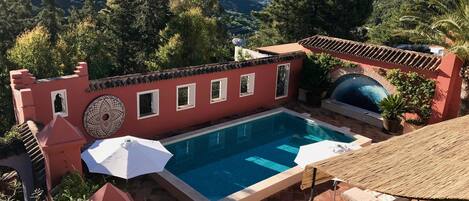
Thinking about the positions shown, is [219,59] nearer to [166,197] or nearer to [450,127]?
[166,197]

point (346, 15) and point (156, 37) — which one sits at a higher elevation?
point (346, 15)

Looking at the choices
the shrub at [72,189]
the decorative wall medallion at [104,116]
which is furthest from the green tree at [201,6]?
the shrub at [72,189]

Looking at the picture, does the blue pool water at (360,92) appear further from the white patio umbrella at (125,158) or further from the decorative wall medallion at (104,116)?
the white patio umbrella at (125,158)

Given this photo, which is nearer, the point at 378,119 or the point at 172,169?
the point at 172,169

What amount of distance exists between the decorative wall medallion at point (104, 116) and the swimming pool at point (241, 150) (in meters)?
2.41

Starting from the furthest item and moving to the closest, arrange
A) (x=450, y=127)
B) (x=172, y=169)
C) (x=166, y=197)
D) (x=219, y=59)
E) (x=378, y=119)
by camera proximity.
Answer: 1. (x=219, y=59)
2. (x=378, y=119)
3. (x=172, y=169)
4. (x=166, y=197)
5. (x=450, y=127)

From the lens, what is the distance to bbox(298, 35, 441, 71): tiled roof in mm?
19359

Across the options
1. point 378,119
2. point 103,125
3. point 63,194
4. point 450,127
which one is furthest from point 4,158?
point 378,119

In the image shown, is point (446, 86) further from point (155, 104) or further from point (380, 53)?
point (155, 104)

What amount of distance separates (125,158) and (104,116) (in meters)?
5.35

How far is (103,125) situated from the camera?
16.9 meters

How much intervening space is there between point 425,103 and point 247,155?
365 inches

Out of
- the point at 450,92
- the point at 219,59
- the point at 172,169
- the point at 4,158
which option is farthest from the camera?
the point at 219,59

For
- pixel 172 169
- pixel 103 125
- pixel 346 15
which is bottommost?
pixel 172 169
